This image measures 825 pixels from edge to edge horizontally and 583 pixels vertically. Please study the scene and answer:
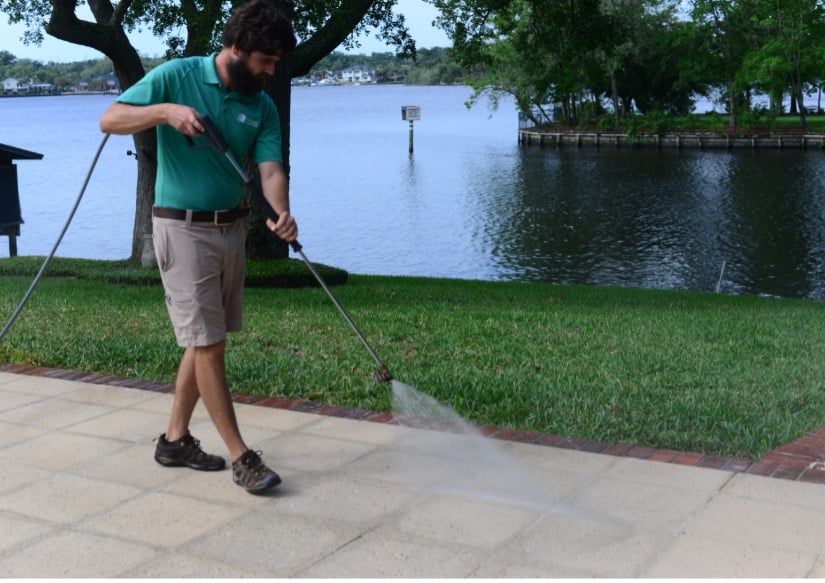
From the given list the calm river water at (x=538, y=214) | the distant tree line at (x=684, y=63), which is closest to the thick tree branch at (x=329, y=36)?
the calm river water at (x=538, y=214)

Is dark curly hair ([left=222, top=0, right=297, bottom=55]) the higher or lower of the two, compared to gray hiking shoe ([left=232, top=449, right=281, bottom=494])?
higher

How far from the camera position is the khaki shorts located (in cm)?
452

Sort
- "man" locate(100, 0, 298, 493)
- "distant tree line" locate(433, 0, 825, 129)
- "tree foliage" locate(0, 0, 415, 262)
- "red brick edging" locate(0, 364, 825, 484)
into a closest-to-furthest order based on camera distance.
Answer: "man" locate(100, 0, 298, 493), "red brick edging" locate(0, 364, 825, 484), "tree foliage" locate(0, 0, 415, 262), "distant tree line" locate(433, 0, 825, 129)

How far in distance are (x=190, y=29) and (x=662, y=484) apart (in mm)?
16756

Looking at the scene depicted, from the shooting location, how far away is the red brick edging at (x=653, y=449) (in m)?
4.83

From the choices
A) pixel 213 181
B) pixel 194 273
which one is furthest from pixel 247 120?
pixel 194 273

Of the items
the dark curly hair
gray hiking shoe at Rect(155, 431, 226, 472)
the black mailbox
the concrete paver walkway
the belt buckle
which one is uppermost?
the dark curly hair

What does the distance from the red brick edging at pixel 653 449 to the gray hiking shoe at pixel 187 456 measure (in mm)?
1059

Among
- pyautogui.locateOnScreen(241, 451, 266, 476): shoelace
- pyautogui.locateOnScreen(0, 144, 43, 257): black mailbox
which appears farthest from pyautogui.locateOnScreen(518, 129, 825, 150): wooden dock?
pyautogui.locateOnScreen(241, 451, 266, 476): shoelace

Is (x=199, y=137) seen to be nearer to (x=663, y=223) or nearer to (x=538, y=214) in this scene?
(x=663, y=223)

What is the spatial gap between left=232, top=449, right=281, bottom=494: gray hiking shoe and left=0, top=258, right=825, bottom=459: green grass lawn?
1.58m

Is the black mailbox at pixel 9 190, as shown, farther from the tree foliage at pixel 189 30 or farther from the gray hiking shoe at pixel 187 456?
the gray hiking shoe at pixel 187 456

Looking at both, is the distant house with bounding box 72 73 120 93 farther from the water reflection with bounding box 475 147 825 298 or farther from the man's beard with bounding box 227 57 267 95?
the man's beard with bounding box 227 57 267 95

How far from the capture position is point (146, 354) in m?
7.49
